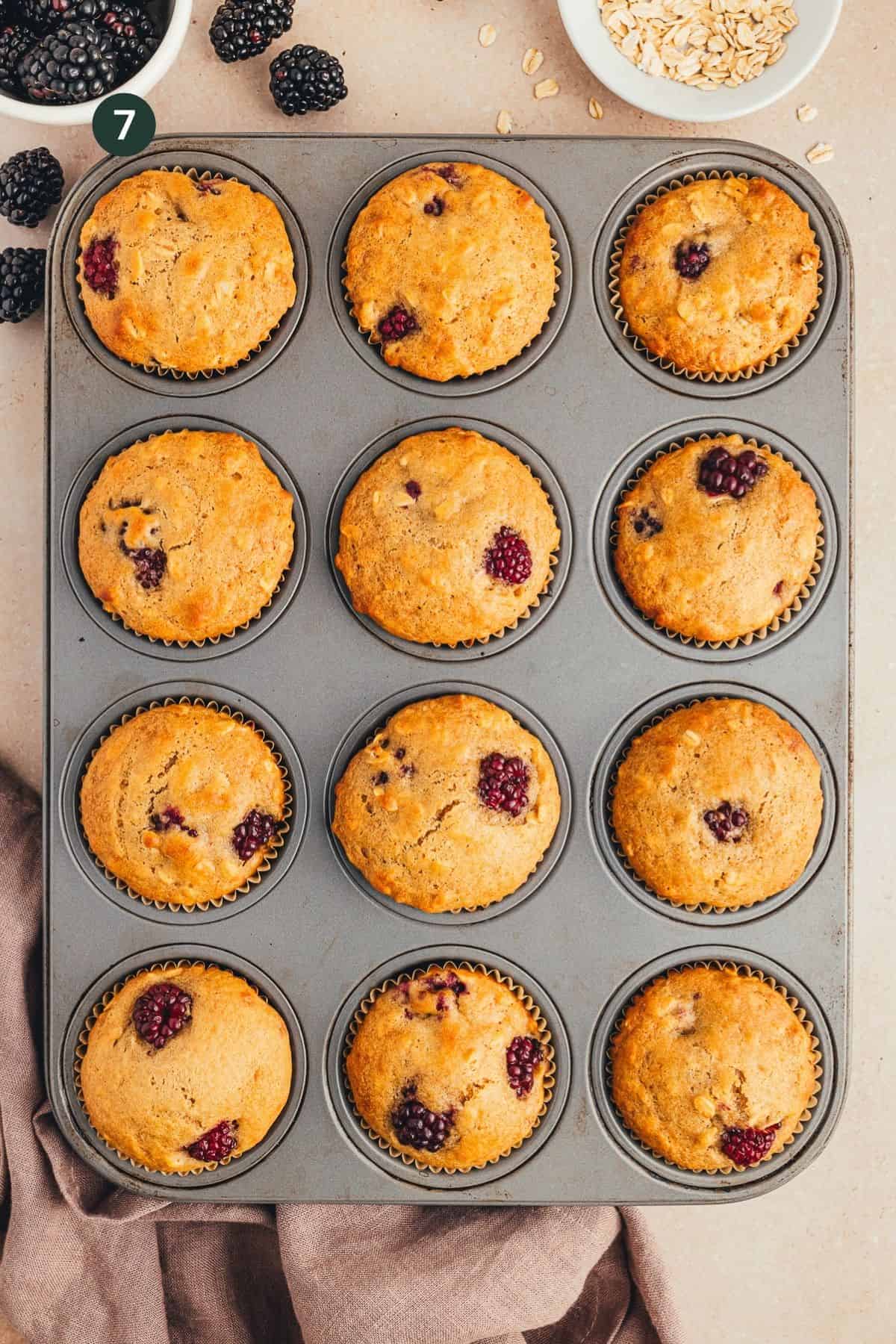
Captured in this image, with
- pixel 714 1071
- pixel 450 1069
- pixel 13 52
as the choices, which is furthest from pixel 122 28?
pixel 714 1071

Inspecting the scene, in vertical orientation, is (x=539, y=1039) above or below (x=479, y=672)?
below

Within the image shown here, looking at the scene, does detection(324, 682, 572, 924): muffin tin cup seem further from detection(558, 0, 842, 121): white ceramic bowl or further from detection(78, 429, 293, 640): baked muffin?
detection(558, 0, 842, 121): white ceramic bowl

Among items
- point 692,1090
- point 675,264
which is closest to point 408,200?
point 675,264

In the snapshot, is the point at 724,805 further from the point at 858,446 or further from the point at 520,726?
the point at 858,446

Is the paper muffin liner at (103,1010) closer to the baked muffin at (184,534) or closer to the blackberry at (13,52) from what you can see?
the baked muffin at (184,534)

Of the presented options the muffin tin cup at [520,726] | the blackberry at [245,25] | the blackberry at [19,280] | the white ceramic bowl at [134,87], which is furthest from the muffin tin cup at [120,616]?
the blackberry at [245,25]
